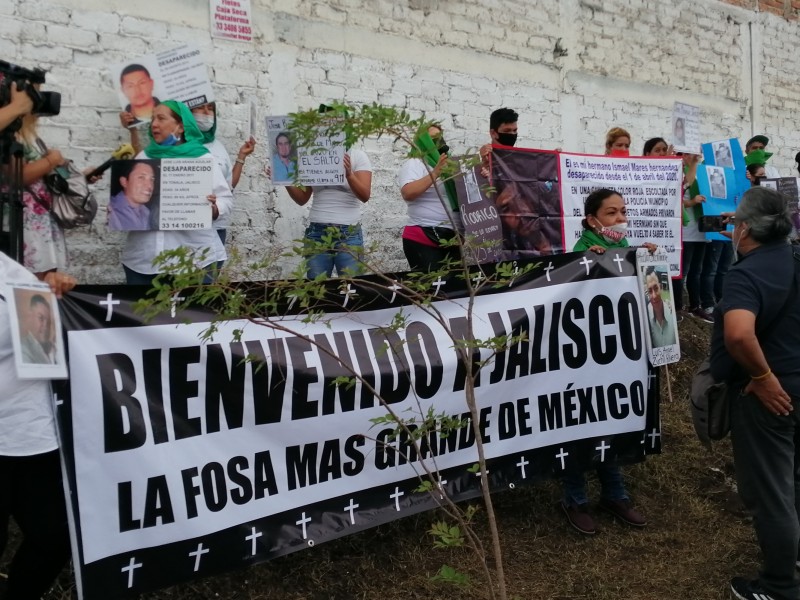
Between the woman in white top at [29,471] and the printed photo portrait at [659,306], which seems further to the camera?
the printed photo portrait at [659,306]

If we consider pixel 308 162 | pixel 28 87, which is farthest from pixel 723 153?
pixel 28 87

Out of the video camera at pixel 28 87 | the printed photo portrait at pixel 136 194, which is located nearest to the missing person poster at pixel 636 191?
the printed photo portrait at pixel 136 194

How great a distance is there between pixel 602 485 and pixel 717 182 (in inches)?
165

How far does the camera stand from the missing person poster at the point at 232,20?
6195mm

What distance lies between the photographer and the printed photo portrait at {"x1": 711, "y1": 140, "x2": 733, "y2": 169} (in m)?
8.01

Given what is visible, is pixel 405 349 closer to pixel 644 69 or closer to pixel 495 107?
pixel 495 107

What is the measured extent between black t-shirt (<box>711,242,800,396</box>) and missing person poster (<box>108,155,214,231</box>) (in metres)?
2.81

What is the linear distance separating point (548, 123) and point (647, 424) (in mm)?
4688

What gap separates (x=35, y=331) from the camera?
274cm

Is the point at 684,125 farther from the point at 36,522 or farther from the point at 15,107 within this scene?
the point at 36,522

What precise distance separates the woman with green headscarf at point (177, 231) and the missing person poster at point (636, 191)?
111 inches

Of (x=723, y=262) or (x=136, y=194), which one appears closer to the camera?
(x=136, y=194)

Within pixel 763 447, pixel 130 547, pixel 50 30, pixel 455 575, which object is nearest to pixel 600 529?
pixel 763 447

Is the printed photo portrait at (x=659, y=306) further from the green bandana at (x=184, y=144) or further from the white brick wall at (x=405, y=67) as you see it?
the white brick wall at (x=405, y=67)
